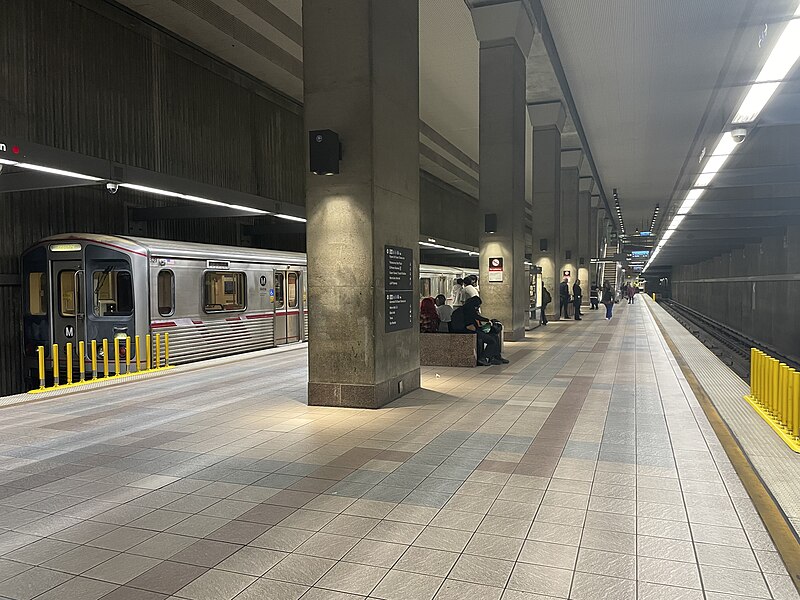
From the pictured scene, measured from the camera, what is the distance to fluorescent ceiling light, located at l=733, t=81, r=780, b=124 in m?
6.70

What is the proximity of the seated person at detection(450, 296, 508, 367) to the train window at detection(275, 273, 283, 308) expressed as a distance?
5922 mm

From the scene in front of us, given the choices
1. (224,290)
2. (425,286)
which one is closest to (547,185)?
(425,286)

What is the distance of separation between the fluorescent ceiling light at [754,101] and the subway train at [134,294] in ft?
32.1

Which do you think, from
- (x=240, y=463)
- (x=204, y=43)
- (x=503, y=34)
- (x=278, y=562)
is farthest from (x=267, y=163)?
(x=278, y=562)

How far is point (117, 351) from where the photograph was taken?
10102 millimetres

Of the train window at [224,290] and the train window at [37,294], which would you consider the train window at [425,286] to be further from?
the train window at [37,294]

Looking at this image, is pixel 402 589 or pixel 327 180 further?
pixel 327 180

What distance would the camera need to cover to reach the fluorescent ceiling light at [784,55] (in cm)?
536

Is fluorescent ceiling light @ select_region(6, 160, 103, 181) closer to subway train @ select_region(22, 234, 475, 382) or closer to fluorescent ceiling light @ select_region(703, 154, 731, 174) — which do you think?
subway train @ select_region(22, 234, 475, 382)

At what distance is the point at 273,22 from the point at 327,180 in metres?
9.07

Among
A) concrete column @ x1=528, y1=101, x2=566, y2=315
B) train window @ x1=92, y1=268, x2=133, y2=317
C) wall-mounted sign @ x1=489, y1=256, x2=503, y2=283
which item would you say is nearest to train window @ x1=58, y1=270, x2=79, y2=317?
train window @ x1=92, y1=268, x2=133, y2=317

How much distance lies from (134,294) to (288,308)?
535 cm

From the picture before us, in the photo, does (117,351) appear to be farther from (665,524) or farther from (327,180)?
(665,524)

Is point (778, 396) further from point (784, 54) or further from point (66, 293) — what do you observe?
point (66, 293)
